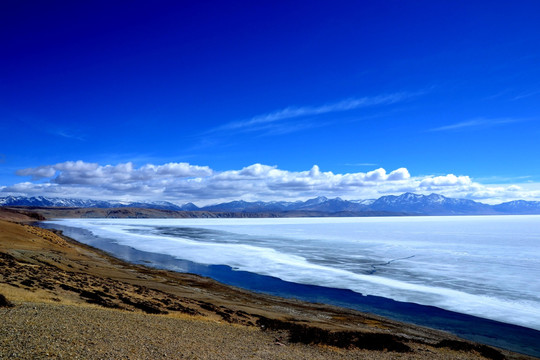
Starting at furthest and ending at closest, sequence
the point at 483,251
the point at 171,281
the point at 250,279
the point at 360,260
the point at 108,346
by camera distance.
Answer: the point at 483,251, the point at 360,260, the point at 250,279, the point at 171,281, the point at 108,346

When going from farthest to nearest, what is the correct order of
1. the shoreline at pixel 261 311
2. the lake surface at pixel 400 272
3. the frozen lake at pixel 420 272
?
the lake surface at pixel 400 272 < the frozen lake at pixel 420 272 < the shoreline at pixel 261 311

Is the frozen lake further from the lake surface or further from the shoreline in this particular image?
the shoreline

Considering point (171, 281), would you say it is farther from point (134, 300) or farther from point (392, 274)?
point (392, 274)

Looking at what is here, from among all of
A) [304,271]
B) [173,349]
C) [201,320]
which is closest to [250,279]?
[304,271]

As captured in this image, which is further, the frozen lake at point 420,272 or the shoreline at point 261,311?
the frozen lake at point 420,272

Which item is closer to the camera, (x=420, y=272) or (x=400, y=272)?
(x=420, y=272)

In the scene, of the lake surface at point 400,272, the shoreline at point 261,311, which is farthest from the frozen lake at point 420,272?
the shoreline at point 261,311

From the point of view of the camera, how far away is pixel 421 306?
22.0m

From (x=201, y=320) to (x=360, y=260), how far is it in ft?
89.4

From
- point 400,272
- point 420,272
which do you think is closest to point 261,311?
point 400,272

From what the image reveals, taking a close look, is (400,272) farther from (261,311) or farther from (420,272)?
(261,311)

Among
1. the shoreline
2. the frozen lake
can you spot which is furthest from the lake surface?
the shoreline

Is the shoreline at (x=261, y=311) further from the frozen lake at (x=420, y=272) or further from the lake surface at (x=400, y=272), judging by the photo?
the frozen lake at (x=420, y=272)

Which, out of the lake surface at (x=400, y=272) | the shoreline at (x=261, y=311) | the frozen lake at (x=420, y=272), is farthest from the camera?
the lake surface at (x=400, y=272)
